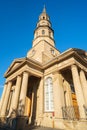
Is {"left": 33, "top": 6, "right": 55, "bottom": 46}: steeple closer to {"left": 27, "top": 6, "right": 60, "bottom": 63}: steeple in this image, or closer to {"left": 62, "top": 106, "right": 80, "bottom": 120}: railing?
{"left": 27, "top": 6, "right": 60, "bottom": 63}: steeple

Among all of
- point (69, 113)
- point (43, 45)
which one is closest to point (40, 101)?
point (69, 113)

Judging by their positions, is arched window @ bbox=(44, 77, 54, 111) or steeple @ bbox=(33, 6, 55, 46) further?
steeple @ bbox=(33, 6, 55, 46)

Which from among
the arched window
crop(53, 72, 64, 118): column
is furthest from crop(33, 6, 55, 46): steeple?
crop(53, 72, 64, 118): column

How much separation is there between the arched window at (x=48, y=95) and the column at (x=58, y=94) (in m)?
1.10

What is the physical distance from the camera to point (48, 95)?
1320cm

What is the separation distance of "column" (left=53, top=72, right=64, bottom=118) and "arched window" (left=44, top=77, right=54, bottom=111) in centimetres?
110

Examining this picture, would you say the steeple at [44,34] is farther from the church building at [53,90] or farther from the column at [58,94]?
the column at [58,94]

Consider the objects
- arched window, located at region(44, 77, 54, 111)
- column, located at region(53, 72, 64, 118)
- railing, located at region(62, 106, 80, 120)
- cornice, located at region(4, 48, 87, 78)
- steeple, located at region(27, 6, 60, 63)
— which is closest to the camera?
railing, located at region(62, 106, 80, 120)

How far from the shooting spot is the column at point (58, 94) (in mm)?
10859

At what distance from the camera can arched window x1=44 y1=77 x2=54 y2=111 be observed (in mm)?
12413

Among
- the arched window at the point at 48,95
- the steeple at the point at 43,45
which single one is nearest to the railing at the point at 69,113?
the arched window at the point at 48,95

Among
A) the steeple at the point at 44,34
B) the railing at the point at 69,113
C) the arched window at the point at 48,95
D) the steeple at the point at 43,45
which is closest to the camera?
the railing at the point at 69,113

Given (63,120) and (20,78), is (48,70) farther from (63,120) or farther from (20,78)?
(63,120)

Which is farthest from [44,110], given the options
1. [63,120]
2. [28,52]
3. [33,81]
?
[28,52]
